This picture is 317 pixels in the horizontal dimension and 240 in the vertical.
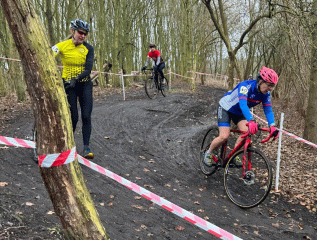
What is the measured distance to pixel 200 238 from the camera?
351 centimetres

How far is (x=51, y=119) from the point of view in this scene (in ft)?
7.54

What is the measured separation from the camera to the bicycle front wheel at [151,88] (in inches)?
490

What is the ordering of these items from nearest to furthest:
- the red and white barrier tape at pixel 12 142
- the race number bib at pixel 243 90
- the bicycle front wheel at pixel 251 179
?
the red and white barrier tape at pixel 12 142
the bicycle front wheel at pixel 251 179
the race number bib at pixel 243 90

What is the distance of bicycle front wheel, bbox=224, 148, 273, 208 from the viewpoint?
172 inches

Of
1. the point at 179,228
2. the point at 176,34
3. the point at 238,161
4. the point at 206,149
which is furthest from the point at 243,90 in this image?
the point at 176,34

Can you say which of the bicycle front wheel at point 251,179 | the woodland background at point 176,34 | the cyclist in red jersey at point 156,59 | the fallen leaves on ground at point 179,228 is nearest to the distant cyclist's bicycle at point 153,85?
the cyclist in red jersey at point 156,59

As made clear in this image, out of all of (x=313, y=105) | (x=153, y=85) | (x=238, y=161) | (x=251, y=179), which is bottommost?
(x=251, y=179)

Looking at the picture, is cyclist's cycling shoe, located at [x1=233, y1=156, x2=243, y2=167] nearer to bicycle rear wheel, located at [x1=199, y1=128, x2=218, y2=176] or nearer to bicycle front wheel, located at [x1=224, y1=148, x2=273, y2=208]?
bicycle front wheel, located at [x1=224, y1=148, x2=273, y2=208]

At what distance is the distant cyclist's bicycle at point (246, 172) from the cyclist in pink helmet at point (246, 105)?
0.11m

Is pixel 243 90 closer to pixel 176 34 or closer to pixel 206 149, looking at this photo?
pixel 206 149

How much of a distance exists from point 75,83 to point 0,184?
1.95 m

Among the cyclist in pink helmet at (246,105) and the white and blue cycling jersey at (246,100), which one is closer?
the cyclist in pink helmet at (246,105)

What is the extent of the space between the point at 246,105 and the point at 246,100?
0.09 meters

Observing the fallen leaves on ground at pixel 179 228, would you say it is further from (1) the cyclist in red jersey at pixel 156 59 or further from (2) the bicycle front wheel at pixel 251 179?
(1) the cyclist in red jersey at pixel 156 59
